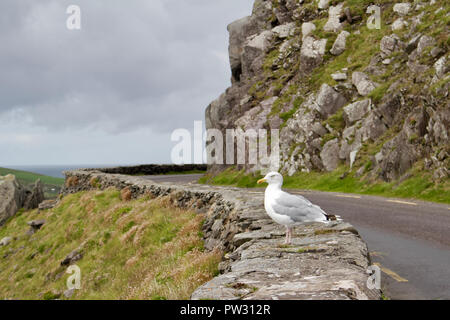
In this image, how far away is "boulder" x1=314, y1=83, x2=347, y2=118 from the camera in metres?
30.4

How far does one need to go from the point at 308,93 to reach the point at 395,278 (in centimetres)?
2931

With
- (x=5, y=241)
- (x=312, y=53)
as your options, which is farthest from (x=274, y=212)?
(x=312, y=53)

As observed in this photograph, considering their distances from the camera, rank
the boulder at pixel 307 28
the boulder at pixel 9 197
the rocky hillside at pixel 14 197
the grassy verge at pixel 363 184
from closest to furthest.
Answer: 1. the grassy verge at pixel 363 184
2. the boulder at pixel 9 197
3. the rocky hillside at pixel 14 197
4. the boulder at pixel 307 28

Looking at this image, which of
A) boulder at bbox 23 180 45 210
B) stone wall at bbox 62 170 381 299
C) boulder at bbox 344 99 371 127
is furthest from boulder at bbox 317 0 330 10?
stone wall at bbox 62 170 381 299

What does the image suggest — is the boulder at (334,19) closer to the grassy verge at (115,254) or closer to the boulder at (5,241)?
the grassy verge at (115,254)

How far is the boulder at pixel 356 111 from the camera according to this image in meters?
27.2

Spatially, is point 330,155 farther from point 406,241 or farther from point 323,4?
point 323,4

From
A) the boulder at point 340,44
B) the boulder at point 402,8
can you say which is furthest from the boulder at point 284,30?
the boulder at point 402,8

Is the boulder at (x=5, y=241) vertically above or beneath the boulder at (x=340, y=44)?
beneath

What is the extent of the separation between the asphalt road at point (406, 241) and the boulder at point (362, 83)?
13.3 meters

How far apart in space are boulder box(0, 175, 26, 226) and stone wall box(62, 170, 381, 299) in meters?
30.6

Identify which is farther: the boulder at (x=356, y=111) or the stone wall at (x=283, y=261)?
the boulder at (x=356, y=111)

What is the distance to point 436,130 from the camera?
1936 centimetres

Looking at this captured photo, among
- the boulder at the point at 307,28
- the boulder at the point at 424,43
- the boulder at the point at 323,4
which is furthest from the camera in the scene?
the boulder at the point at 323,4
